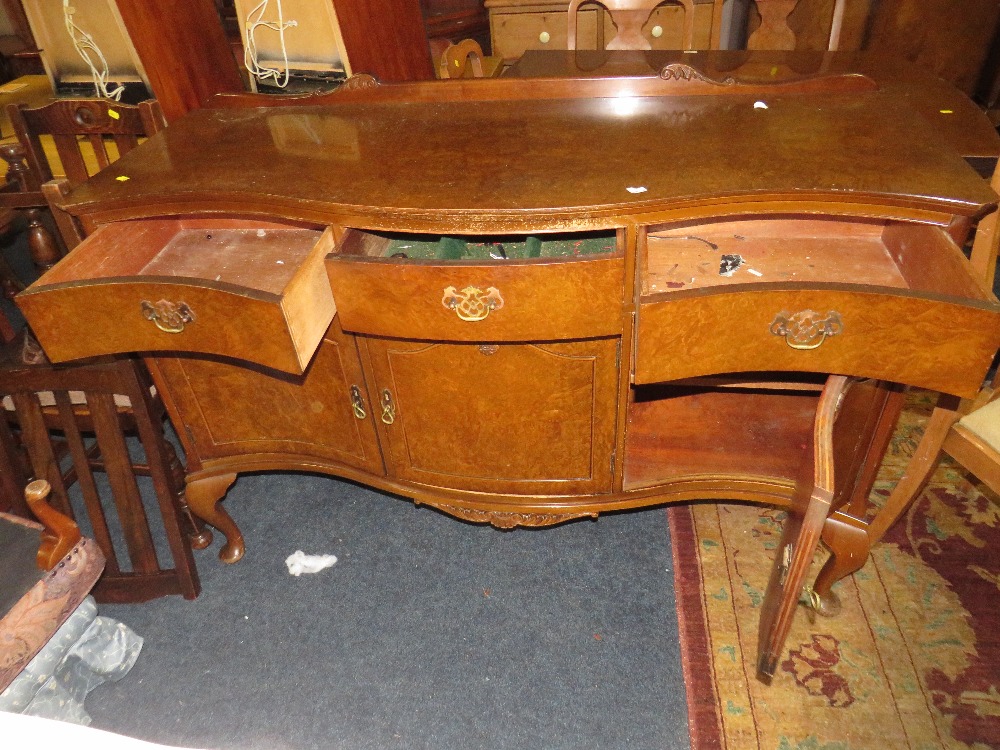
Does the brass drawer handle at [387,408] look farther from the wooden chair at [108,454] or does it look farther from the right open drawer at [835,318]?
the wooden chair at [108,454]

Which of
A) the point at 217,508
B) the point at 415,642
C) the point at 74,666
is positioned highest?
the point at 217,508

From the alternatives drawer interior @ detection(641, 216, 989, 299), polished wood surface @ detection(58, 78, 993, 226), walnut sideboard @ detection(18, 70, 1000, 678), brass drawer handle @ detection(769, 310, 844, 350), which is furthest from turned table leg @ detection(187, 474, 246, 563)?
brass drawer handle @ detection(769, 310, 844, 350)

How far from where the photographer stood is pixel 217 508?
1692 millimetres

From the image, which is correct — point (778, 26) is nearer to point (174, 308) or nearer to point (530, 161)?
point (530, 161)

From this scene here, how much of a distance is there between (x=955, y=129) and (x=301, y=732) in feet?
6.30

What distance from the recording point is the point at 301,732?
1.45 metres

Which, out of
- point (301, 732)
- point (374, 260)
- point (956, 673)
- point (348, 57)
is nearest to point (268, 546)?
point (301, 732)

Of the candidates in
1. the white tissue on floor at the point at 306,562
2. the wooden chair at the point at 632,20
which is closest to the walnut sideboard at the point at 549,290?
the white tissue on floor at the point at 306,562

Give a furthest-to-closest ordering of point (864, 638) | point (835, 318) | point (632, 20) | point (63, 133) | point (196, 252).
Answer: point (632, 20), point (63, 133), point (864, 638), point (196, 252), point (835, 318)

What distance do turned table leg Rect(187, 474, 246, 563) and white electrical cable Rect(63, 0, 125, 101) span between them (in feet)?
3.20

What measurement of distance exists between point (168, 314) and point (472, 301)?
1.67 feet

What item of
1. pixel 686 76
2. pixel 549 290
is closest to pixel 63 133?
pixel 549 290

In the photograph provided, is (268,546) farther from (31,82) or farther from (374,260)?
(31,82)

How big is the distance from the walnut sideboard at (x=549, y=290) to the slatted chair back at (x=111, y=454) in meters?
0.12
